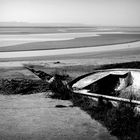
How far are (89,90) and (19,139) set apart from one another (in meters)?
2.65

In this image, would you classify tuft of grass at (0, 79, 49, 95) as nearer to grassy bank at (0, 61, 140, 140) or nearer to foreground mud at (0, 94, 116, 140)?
grassy bank at (0, 61, 140, 140)

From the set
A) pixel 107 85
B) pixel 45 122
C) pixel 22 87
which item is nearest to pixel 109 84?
pixel 107 85

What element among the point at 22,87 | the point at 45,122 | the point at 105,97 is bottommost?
the point at 45,122

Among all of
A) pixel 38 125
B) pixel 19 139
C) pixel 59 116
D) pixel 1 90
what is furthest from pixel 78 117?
pixel 1 90

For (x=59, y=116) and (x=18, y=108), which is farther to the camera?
(x=18, y=108)

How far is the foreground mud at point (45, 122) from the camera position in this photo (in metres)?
5.13

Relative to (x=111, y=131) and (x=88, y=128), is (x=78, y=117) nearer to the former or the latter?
(x=88, y=128)

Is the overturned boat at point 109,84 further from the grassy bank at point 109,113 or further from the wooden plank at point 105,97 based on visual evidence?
the grassy bank at point 109,113

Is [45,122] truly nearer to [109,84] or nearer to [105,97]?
[105,97]

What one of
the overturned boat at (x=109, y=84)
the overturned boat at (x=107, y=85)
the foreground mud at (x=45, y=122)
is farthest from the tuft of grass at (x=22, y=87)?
the overturned boat at (x=109, y=84)

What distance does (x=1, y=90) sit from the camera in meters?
8.77

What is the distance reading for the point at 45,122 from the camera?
5859 mm

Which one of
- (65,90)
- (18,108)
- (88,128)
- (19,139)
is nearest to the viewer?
(19,139)

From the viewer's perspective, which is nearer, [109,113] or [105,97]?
[109,113]
